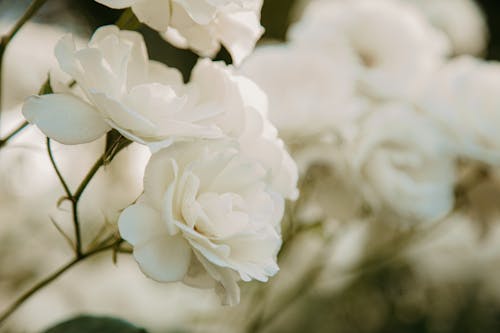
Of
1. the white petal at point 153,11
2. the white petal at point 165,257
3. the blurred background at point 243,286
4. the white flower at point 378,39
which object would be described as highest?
the white petal at point 153,11

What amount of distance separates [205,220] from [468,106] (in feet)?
1.01

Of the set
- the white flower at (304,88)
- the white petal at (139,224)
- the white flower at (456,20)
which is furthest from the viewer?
the white flower at (456,20)

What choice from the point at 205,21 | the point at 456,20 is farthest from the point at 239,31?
the point at 456,20

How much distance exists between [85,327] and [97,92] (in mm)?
114

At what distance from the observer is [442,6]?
109 cm

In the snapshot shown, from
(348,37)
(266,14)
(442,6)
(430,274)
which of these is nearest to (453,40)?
(442,6)

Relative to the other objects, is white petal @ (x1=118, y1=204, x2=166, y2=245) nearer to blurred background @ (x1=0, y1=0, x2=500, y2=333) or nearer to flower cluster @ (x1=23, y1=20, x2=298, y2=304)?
flower cluster @ (x1=23, y1=20, x2=298, y2=304)

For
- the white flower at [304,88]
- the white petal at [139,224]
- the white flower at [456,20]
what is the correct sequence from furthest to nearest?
1. the white flower at [456,20]
2. the white flower at [304,88]
3. the white petal at [139,224]

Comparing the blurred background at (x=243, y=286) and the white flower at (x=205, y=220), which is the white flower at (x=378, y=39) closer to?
the blurred background at (x=243, y=286)

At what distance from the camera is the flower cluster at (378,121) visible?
18.0 inches

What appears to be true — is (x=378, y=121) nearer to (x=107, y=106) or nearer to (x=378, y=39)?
(x=378, y=39)

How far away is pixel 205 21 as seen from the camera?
24cm

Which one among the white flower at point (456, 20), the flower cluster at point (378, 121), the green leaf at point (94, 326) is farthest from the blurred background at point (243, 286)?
the white flower at point (456, 20)

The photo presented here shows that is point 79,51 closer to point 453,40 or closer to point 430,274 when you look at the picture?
point 430,274
